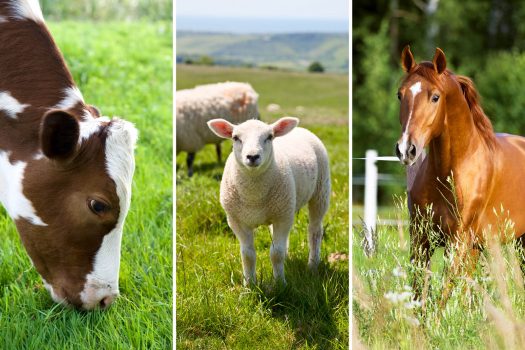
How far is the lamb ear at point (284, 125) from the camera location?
321cm

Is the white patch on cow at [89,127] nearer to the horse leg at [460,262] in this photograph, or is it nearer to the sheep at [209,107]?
the sheep at [209,107]

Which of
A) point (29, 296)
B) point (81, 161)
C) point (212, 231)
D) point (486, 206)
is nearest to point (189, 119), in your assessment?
point (212, 231)

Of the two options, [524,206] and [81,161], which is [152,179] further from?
[524,206]

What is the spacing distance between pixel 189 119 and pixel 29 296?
1.00 metres

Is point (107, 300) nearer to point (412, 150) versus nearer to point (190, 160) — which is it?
point (190, 160)

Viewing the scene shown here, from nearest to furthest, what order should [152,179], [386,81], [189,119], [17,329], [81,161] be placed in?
[81,161]
[17,329]
[189,119]
[152,179]
[386,81]

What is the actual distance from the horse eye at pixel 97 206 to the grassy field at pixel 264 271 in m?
0.49

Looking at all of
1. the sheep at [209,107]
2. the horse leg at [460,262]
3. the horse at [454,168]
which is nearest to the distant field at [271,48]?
the sheep at [209,107]

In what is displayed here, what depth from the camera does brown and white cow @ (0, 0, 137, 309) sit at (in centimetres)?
295

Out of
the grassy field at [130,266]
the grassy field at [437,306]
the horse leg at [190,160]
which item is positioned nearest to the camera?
the grassy field at [437,306]

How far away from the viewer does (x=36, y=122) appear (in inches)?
118

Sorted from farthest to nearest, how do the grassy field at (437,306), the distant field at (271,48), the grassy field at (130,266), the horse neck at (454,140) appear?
1. the distant field at (271,48)
2. the grassy field at (130,266)
3. the grassy field at (437,306)
4. the horse neck at (454,140)

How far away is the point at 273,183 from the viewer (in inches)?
129

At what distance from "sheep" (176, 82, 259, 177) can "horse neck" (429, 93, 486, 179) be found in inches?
32.4
